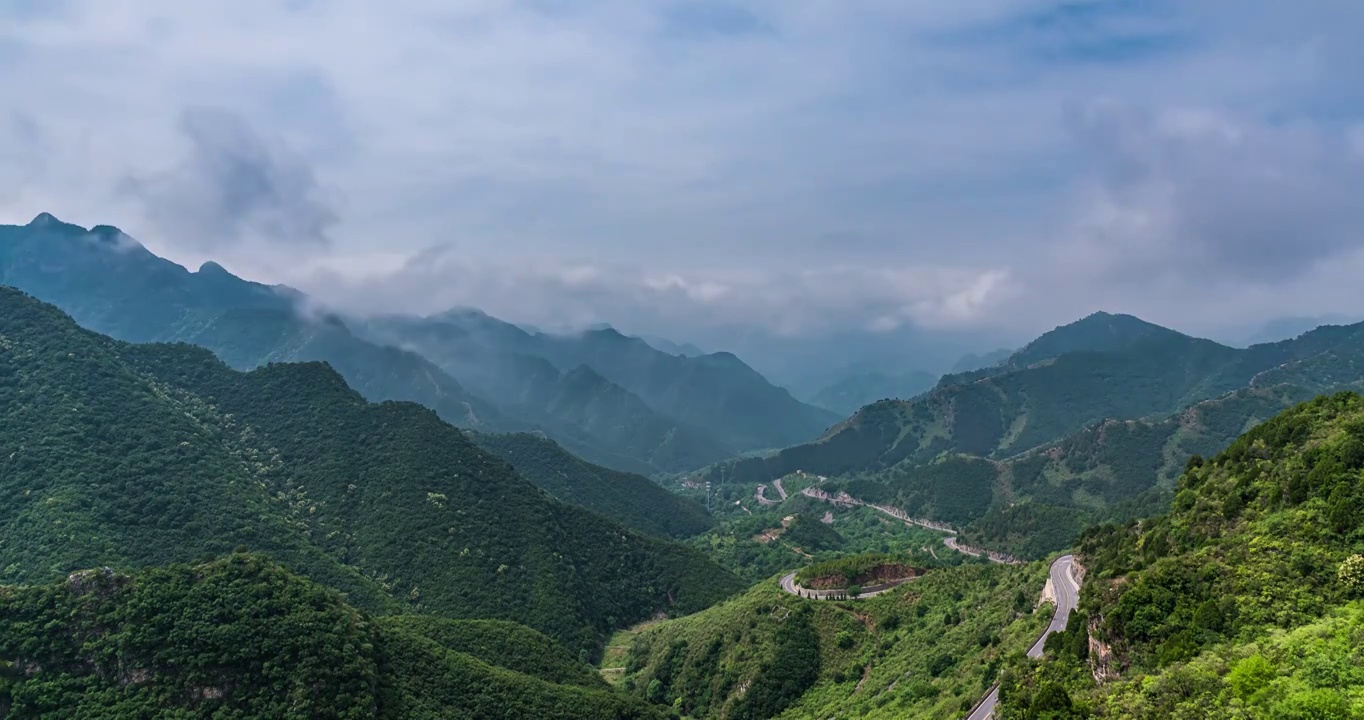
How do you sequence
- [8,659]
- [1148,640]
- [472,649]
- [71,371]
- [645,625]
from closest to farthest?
1. [1148,640]
2. [8,659]
3. [472,649]
4. [71,371]
5. [645,625]

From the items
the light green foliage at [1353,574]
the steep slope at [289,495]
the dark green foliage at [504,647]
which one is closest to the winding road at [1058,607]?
the light green foliage at [1353,574]

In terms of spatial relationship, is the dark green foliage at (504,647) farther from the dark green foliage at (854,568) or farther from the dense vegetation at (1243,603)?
the dense vegetation at (1243,603)

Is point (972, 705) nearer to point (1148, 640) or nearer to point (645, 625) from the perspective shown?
point (1148, 640)

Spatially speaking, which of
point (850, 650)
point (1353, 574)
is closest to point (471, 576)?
point (850, 650)

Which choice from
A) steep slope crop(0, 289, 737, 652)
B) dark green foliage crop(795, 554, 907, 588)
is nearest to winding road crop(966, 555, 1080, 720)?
dark green foliage crop(795, 554, 907, 588)

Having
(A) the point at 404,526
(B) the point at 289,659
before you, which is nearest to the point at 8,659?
(B) the point at 289,659

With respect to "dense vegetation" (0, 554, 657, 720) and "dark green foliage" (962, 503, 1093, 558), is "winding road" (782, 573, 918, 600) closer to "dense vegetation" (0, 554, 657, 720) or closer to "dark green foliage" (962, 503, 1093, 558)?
"dense vegetation" (0, 554, 657, 720)
